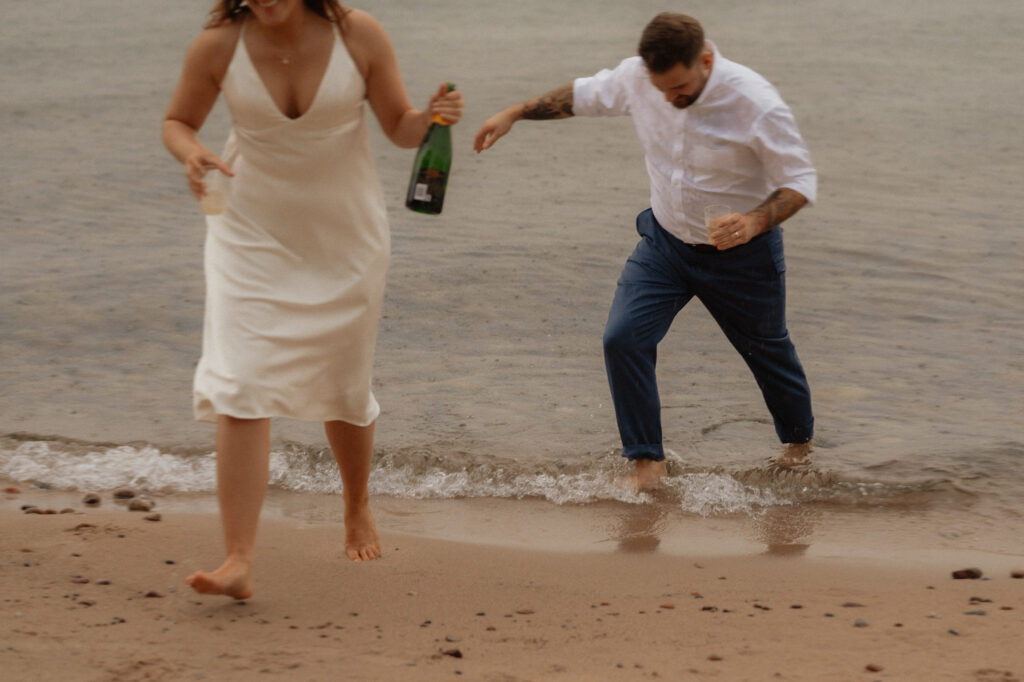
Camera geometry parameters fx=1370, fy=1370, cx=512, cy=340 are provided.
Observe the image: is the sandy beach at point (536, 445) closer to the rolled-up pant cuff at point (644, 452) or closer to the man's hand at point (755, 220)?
the rolled-up pant cuff at point (644, 452)

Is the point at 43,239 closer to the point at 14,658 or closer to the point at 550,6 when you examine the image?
the point at 14,658

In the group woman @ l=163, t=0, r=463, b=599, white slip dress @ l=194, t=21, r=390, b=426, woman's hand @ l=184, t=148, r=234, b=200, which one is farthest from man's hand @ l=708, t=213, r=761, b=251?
woman's hand @ l=184, t=148, r=234, b=200

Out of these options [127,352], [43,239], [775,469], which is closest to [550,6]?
[43,239]

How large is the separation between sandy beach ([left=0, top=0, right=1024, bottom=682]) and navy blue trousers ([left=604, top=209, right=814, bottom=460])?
411 millimetres

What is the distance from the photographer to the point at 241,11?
3916 millimetres

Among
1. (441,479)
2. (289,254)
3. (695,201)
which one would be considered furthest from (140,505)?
(695,201)

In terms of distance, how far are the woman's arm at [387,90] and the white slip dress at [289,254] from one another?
5 centimetres

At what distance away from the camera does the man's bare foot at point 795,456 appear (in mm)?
5754

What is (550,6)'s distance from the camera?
70.3 ft

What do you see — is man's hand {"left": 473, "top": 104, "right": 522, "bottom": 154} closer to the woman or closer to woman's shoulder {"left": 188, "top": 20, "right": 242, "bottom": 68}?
the woman

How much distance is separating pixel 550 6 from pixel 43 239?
1322 centimetres

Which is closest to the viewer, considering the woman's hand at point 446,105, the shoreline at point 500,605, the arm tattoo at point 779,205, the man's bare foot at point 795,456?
the shoreline at point 500,605

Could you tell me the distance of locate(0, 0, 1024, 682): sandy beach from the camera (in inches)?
146

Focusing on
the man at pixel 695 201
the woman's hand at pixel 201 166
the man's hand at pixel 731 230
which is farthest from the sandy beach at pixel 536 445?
the woman's hand at pixel 201 166
